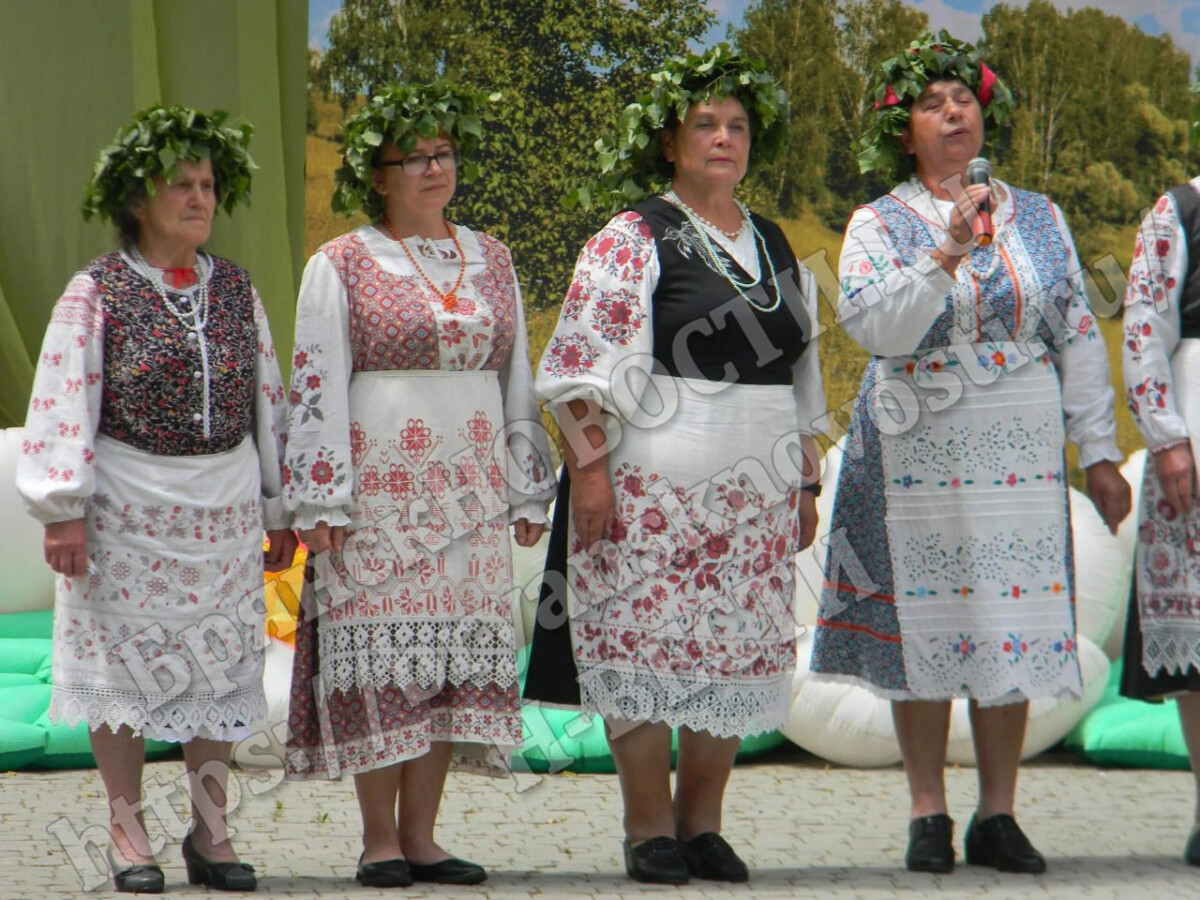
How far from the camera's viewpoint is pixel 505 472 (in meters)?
3.59

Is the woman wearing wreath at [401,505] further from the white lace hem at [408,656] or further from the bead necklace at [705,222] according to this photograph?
the bead necklace at [705,222]

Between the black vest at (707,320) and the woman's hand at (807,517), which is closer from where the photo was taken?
the black vest at (707,320)

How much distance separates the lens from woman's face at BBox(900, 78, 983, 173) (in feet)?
12.1

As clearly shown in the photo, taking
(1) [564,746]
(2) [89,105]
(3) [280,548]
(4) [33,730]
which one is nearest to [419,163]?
(3) [280,548]

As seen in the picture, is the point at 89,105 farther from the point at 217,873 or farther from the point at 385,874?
the point at 385,874

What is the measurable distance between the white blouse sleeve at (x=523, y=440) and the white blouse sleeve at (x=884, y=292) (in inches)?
28.0

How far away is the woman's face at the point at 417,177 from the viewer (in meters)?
3.54

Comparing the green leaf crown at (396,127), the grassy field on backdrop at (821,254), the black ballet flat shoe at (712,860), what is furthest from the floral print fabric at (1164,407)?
the grassy field on backdrop at (821,254)

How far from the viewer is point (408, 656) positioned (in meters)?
3.45

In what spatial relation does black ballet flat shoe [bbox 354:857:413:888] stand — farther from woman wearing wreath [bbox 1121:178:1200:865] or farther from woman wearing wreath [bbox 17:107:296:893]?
woman wearing wreath [bbox 1121:178:1200:865]

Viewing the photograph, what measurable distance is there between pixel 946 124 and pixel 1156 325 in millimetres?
648

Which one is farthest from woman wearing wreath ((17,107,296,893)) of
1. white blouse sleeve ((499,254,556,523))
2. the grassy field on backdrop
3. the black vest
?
the grassy field on backdrop

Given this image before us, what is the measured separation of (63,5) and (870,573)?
13.6 ft

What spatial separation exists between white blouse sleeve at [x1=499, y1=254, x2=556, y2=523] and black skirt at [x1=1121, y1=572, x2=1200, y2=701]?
1382mm
